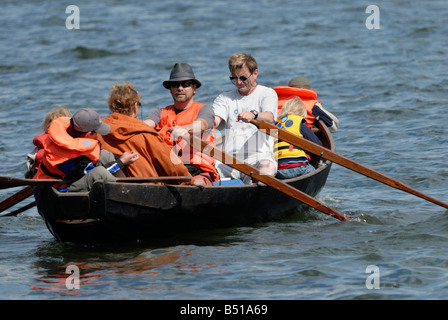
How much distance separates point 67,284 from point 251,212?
80.2 inches

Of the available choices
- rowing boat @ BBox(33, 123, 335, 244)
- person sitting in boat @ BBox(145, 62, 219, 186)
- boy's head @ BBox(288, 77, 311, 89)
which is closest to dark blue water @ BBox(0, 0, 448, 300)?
rowing boat @ BBox(33, 123, 335, 244)

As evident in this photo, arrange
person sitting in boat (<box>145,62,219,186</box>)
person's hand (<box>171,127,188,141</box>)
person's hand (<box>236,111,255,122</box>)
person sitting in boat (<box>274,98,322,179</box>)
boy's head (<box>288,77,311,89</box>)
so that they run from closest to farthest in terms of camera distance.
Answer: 1. person's hand (<box>171,127,188,141</box>)
2. person sitting in boat (<box>145,62,219,186</box>)
3. person's hand (<box>236,111,255,122</box>)
4. person sitting in boat (<box>274,98,322,179</box>)
5. boy's head (<box>288,77,311,89</box>)

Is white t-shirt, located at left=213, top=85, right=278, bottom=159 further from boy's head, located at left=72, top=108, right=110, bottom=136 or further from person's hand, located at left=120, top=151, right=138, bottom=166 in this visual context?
boy's head, located at left=72, top=108, right=110, bottom=136

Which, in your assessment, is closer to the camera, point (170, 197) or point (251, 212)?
point (170, 197)

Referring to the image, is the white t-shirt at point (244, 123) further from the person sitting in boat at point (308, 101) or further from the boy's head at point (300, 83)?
the boy's head at point (300, 83)

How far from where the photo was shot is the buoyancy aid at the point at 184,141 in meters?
7.41

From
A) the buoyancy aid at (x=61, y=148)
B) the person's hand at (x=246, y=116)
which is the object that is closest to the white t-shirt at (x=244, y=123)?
the person's hand at (x=246, y=116)

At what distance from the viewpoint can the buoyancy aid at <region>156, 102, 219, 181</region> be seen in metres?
7.41

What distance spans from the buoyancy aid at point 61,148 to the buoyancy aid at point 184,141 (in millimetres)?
1038

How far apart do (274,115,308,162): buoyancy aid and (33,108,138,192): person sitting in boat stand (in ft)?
6.59

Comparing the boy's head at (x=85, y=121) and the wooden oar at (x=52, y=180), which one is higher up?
the boy's head at (x=85, y=121)

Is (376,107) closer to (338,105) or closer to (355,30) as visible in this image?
(338,105)

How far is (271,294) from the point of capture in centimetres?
603

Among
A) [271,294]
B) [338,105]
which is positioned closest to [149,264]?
[271,294]
